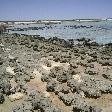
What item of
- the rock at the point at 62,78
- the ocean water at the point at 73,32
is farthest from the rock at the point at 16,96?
the ocean water at the point at 73,32

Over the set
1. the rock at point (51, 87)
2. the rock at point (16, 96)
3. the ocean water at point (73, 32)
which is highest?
the rock at point (51, 87)

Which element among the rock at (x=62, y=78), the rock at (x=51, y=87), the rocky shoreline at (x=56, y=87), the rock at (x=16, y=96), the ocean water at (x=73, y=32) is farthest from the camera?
the ocean water at (x=73, y=32)

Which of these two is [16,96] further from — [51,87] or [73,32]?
[73,32]

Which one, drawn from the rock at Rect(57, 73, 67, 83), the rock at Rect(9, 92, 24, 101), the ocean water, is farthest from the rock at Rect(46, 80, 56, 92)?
the ocean water

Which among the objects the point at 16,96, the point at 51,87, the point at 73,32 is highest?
the point at 51,87

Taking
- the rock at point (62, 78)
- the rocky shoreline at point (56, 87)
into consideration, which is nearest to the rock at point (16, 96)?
the rocky shoreline at point (56, 87)

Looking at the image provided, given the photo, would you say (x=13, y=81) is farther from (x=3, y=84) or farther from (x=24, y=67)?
(x=24, y=67)

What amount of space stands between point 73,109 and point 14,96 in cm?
338

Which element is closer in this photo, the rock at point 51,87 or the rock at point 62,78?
the rock at point 51,87

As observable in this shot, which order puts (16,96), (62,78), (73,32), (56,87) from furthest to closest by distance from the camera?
(73,32) → (62,78) → (56,87) → (16,96)

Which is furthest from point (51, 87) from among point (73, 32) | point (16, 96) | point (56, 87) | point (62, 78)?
point (73, 32)

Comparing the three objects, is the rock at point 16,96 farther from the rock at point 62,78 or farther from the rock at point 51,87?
the rock at point 62,78

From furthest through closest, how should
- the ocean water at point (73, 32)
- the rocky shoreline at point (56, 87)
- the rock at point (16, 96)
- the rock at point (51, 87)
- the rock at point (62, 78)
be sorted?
1. the ocean water at point (73, 32)
2. the rock at point (62, 78)
3. the rock at point (51, 87)
4. the rock at point (16, 96)
5. the rocky shoreline at point (56, 87)

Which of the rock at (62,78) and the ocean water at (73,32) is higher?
the rock at (62,78)
